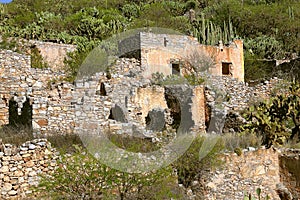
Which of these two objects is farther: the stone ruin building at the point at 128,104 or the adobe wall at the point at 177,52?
the adobe wall at the point at 177,52

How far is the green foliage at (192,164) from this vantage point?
9617mm

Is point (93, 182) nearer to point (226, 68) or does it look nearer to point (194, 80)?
point (194, 80)

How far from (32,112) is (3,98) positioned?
3003mm

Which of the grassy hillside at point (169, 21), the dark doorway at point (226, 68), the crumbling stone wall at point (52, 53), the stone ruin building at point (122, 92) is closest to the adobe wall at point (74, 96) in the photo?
the stone ruin building at point (122, 92)

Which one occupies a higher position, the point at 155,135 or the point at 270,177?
the point at 155,135

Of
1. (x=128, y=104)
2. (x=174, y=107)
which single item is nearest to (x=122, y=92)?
(x=128, y=104)

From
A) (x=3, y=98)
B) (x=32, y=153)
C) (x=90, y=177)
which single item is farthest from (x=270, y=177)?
(x=3, y=98)

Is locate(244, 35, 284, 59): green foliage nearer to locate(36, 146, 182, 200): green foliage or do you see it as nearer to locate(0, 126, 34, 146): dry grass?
locate(0, 126, 34, 146): dry grass

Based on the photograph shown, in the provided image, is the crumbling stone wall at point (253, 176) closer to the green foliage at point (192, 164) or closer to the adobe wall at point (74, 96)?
the green foliage at point (192, 164)

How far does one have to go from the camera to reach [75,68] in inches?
691

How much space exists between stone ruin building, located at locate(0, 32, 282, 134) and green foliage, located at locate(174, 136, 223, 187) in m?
1.79

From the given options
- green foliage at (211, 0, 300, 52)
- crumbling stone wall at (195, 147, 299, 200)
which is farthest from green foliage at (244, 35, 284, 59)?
crumbling stone wall at (195, 147, 299, 200)

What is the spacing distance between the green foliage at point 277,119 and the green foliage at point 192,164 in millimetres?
1873

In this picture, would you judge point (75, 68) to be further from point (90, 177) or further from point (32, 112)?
point (90, 177)
